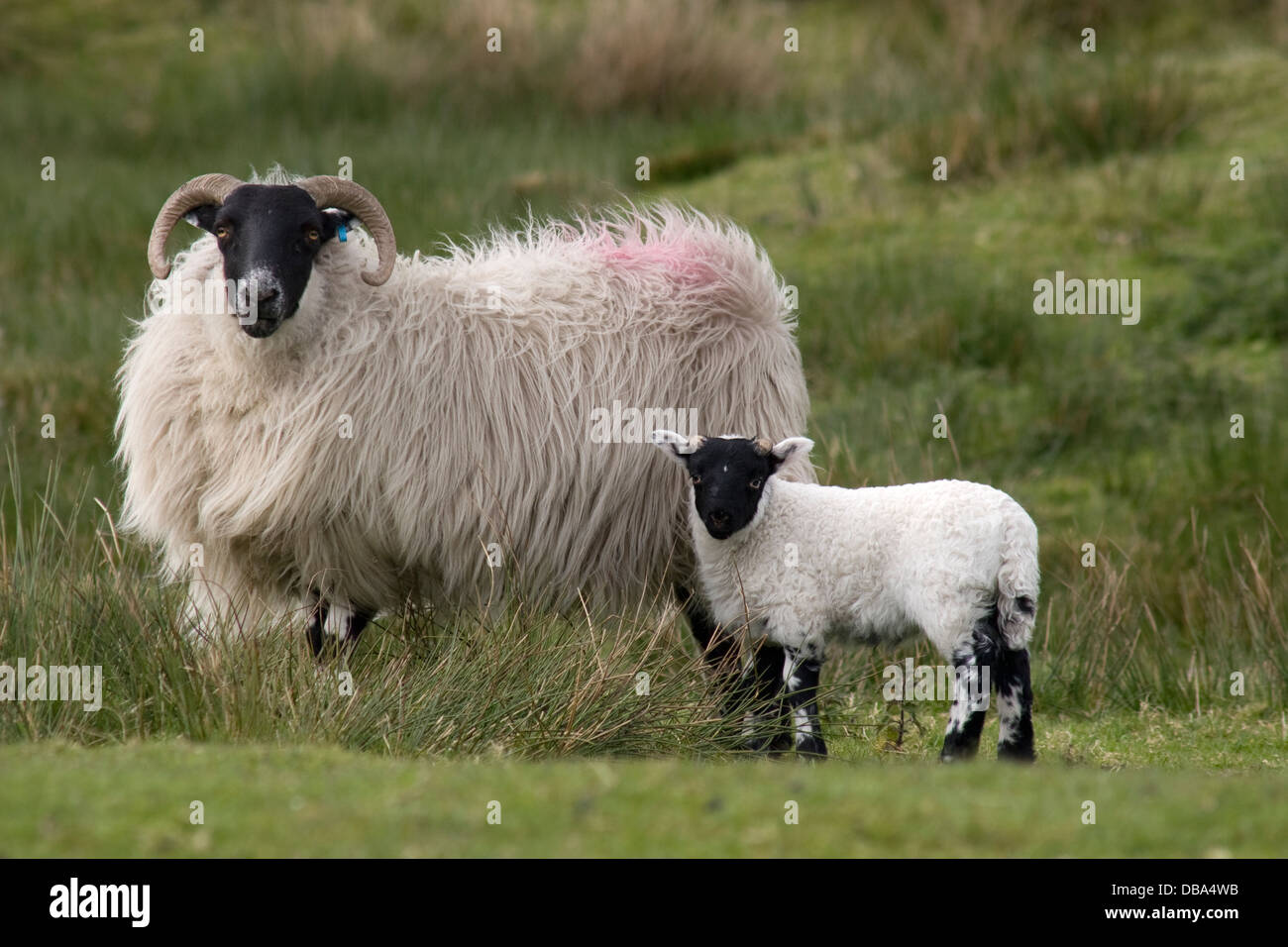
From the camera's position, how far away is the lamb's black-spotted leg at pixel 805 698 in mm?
6457

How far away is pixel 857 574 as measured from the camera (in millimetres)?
6535

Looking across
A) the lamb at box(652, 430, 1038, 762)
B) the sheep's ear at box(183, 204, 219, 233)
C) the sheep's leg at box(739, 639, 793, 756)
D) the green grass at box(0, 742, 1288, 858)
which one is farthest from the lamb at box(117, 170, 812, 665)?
the green grass at box(0, 742, 1288, 858)

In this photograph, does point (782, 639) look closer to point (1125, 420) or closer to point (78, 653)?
point (78, 653)

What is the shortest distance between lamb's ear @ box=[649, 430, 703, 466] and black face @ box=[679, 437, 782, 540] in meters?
0.02

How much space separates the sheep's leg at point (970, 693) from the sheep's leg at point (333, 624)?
2.68m

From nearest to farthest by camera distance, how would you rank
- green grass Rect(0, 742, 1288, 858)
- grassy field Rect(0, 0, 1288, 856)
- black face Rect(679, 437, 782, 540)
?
1. green grass Rect(0, 742, 1288, 858)
2. grassy field Rect(0, 0, 1288, 856)
3. black face Rect(679, 437, 782, 540)

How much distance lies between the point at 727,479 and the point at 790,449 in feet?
1.12

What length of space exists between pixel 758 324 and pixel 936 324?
219 inches

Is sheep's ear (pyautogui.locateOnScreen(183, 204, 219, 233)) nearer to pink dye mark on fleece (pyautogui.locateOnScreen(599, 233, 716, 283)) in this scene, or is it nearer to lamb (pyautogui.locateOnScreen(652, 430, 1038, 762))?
pink dye mark on fleece (pyautogui.locateOnScreen(599, 233, 716, 283))

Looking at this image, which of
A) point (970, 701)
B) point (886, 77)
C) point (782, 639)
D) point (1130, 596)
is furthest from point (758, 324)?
point (886, 77)

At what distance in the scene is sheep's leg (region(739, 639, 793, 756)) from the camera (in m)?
6.57

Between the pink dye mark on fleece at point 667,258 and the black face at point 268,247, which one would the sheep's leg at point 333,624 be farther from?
the pink dye mark on fleece at point 667,258

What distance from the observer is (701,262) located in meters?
7.74

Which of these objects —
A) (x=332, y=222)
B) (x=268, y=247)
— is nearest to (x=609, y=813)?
(x=268, y=247)
